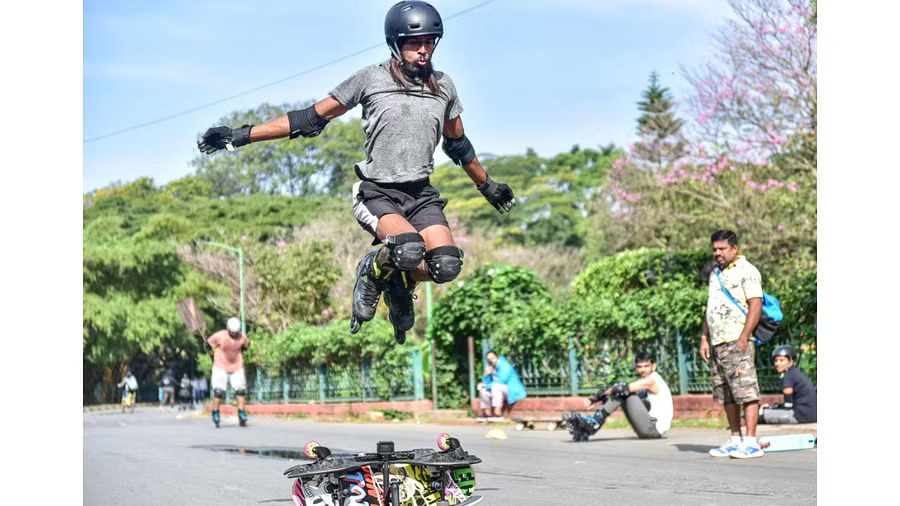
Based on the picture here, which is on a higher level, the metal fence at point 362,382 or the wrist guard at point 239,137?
the wrist guard at point 239,137

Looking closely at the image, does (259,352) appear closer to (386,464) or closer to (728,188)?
→ (728,188)

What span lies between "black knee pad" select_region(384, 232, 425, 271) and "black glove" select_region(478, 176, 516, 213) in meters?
0.84

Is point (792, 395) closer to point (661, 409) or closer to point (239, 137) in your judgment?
point (661, 409)

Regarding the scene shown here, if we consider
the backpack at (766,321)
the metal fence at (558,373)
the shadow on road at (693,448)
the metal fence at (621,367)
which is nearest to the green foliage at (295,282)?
the metal fence at (558,373)

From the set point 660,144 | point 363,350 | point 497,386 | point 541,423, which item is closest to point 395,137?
point 541,423

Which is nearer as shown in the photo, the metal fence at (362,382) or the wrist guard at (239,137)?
the wrist guard at (239,137)

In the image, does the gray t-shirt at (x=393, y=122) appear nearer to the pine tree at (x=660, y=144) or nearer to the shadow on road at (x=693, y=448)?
the shadow on road at (x=693, y=448)

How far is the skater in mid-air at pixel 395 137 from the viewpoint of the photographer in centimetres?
421

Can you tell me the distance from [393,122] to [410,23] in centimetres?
36

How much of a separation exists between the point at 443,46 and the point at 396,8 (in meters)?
1.22

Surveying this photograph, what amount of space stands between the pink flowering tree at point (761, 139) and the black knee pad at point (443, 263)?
7.57 meters
